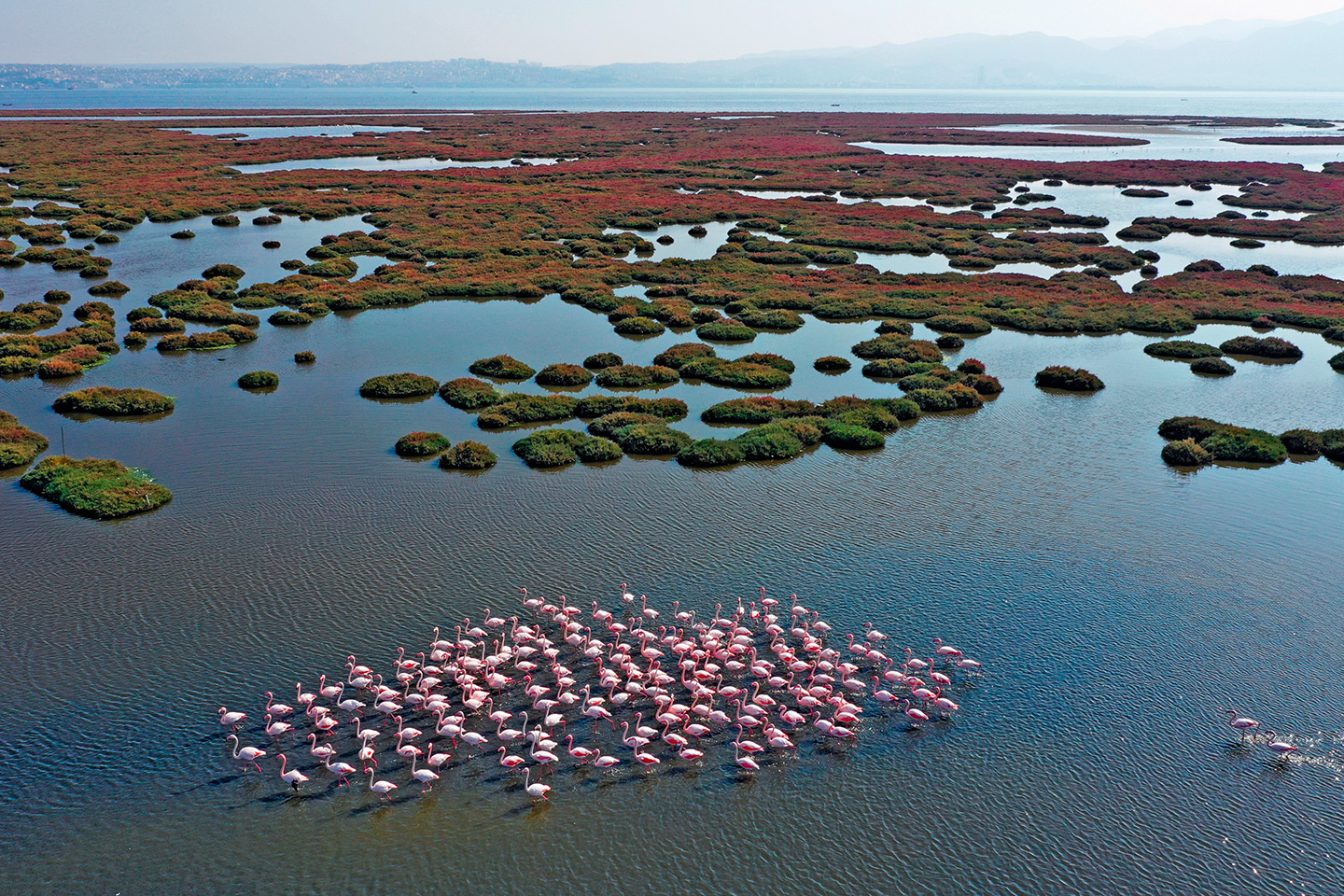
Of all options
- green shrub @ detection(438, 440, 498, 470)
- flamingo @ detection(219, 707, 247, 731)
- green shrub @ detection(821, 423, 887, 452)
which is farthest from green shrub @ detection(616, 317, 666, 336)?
flamingo @ detection(219, 707, 247, 731)

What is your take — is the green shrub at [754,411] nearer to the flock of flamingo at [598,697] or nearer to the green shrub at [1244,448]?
the green shrub at [1244,448]

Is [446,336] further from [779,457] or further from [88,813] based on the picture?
[88,813]

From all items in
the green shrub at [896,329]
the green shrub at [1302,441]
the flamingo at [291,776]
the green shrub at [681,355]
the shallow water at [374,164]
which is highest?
the shallow water at [374,164]

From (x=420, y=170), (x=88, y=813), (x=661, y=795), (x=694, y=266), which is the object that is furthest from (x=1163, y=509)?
(x=420, y=170)

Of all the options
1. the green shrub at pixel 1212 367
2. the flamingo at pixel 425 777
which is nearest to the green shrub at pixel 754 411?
the green shrub at pixel 1212 367

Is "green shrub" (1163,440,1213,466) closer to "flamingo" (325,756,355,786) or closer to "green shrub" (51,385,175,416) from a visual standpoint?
"flamingo" (325,756,355,786)

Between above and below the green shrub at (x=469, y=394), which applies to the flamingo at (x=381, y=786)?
below
